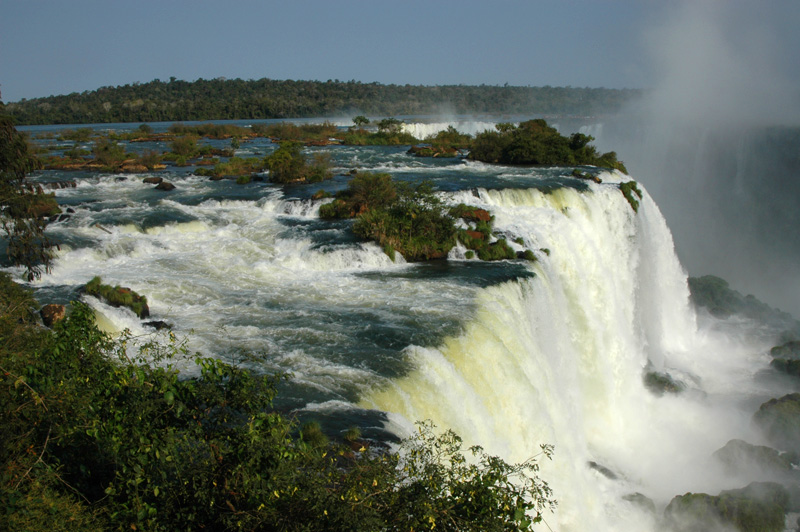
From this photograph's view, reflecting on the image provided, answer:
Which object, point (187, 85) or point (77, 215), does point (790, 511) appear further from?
point (187, 85)

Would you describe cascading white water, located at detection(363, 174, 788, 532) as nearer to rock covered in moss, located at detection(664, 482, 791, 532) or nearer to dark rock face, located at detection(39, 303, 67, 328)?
rock covered in moss, located at detection(664, 482, 791, 532)

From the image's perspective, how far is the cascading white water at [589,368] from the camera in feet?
32.3

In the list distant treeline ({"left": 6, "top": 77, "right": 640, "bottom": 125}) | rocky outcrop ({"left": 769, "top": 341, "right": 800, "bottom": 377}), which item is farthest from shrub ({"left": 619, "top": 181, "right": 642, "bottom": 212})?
distant treeline ({"left": 6, "top": 77, "right": 640, "bottom": 125})

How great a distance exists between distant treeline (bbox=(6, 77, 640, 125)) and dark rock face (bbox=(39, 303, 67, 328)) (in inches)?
2858

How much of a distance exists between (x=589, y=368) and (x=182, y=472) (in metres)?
12.6

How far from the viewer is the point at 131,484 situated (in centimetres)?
457

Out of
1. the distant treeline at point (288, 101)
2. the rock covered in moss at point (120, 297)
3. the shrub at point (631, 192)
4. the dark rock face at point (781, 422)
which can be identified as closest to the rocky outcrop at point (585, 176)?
the shrub at point (631, 192)

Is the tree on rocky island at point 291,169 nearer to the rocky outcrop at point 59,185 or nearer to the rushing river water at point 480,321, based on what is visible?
the rushing river water at point 480,321

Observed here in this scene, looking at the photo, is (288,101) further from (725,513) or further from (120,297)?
(725,513)

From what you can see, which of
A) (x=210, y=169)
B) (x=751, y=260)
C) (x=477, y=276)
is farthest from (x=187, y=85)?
(x=477, y=276)

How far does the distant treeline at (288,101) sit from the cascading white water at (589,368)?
2887 inches

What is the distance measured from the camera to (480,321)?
11.4 meters

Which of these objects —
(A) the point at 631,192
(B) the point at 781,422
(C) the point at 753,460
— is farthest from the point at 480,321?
(A) the point at 631,192

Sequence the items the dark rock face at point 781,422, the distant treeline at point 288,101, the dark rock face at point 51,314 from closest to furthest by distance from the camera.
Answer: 1. the dark rock face at point 51,314
2. the dark rock face at point 781,422
3. the distant treeline at point 288,101
